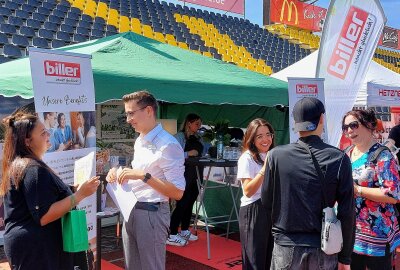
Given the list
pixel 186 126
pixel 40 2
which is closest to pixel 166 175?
pixel 186 126

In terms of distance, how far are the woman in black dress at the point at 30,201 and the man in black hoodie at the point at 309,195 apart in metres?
1.01

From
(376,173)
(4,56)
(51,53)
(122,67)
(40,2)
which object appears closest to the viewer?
(376,173)

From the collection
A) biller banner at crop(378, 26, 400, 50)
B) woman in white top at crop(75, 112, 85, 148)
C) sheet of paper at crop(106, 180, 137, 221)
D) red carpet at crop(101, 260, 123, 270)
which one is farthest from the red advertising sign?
sheet of paper at crop(106, 180, 137, 221)

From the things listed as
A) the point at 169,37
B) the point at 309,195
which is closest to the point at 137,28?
the point at 169,37

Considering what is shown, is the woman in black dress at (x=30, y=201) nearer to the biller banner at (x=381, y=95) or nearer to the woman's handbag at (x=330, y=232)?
the woman's handbag at (x=330, y=232)

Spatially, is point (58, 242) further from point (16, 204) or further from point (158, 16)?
point (158, 16)

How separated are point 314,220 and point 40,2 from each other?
12.8 metres

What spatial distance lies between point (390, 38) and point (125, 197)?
31455mm

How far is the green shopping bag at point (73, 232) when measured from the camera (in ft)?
6.41

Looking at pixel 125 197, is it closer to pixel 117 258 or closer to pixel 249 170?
pixel 249 170

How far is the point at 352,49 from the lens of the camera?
421 cm

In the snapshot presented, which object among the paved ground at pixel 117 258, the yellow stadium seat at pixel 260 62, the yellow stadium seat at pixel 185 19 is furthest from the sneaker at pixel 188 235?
the yellow stadium seat at pixel 185 19

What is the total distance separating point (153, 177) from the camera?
2.27 meters

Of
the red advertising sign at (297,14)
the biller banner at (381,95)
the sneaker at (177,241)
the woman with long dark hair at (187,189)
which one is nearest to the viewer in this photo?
the sneaker at (177,241)
